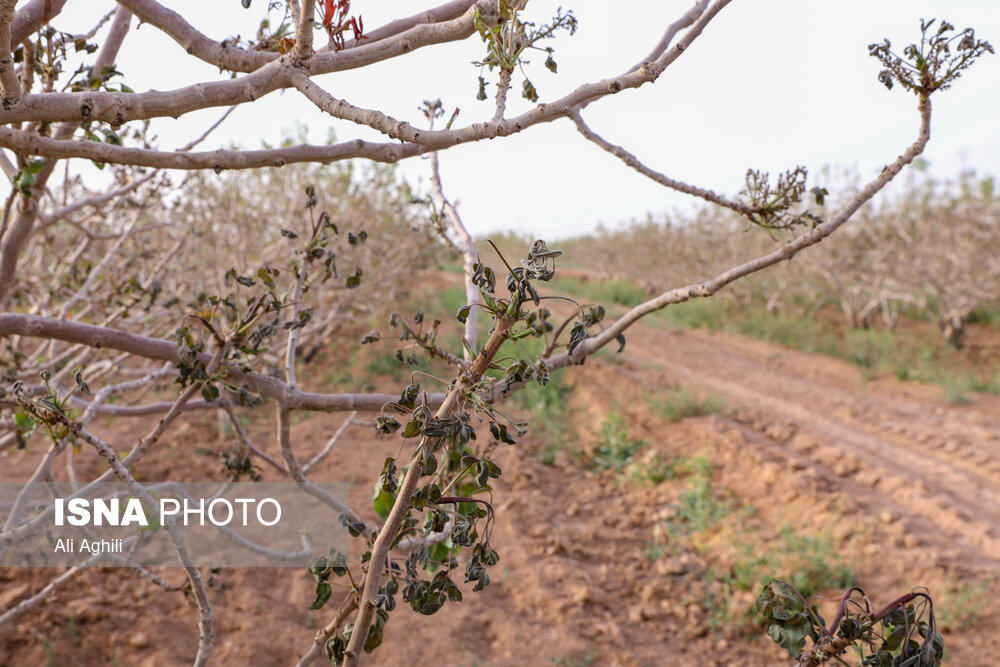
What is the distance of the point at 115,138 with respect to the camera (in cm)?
190

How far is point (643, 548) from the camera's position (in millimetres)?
4555

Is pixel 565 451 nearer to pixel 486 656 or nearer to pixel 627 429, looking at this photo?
pixel 627 429

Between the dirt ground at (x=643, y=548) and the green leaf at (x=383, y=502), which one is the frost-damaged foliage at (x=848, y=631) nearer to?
the green leaf at (x=383, y=502)

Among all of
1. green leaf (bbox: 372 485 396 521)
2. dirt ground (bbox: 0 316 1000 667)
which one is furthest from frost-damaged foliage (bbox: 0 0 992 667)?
dirt ground (bbox: 0 316 1000 667)

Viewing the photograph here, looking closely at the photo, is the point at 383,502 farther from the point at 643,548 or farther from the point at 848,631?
the point at 643,548

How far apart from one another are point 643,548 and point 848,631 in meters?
3.82

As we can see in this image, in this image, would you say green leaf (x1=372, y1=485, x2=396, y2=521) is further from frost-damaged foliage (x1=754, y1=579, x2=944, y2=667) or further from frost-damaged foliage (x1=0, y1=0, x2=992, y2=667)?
frost-damaged foliage (x1=754, y1=579, x2=944, y2=667)

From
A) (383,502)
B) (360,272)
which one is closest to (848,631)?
(383,502)

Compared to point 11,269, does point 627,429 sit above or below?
below

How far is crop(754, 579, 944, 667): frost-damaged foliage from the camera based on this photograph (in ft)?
2.94

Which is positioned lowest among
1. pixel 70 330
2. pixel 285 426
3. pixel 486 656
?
pixel 486 656

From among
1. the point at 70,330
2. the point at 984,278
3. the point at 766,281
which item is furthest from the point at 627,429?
the point at 766,281

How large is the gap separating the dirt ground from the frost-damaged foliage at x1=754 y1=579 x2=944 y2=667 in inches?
105

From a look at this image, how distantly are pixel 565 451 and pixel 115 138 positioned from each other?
4884 millimetres
